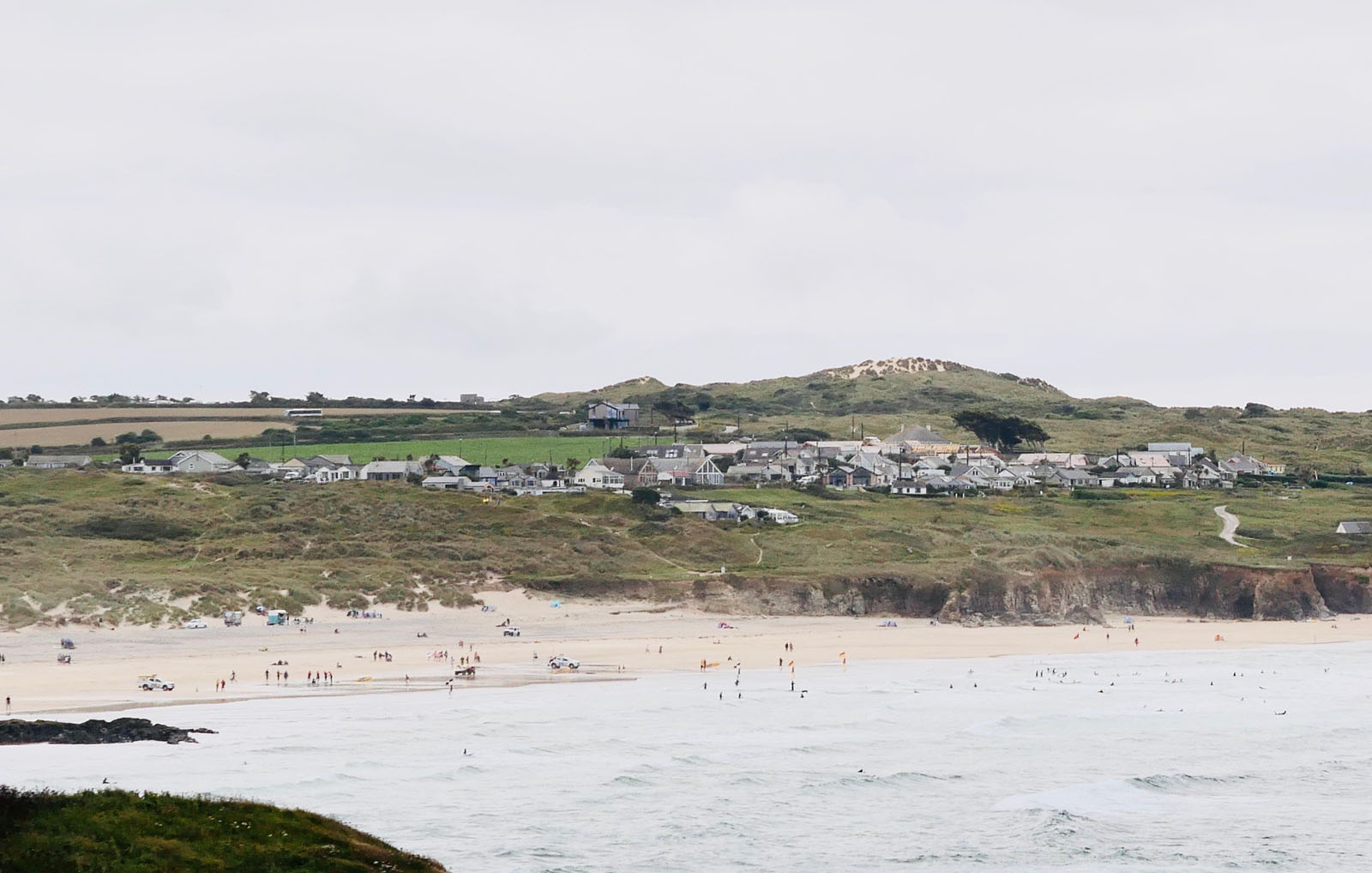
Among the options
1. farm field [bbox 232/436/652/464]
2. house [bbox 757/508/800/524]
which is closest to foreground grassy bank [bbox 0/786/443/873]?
house [bbox 757/508/800/524]

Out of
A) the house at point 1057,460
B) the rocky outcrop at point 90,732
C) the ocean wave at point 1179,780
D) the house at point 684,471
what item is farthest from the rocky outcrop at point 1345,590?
the rocky outcrop at point 90,732

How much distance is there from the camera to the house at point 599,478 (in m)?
129

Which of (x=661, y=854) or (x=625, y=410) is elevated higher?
(x=625, y=410)

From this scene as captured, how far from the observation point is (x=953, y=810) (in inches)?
1486

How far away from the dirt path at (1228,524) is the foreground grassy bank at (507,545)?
0.83 m

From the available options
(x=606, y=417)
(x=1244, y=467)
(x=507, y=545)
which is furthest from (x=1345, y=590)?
(x=606, y=417)

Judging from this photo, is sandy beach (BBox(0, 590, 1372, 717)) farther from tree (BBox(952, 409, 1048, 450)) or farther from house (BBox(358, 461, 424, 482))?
tree (BBox(952, 409, 1048, 450))

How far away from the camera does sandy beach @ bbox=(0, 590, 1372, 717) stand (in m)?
56.8

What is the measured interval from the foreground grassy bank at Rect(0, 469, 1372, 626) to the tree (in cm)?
5058

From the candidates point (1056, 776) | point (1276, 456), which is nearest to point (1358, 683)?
point (1056, 776)

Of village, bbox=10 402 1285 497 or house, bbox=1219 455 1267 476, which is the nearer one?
village, bbox=10 402 1285 497

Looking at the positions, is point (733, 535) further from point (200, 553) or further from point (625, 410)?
point (625, 410)

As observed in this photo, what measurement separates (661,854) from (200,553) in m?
62.2

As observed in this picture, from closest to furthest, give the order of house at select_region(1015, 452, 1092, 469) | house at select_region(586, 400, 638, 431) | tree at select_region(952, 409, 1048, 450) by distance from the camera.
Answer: house at select_region(1015, 452, 1092, 469) < tree at select_region(952, 409, 1048, 450) < house at select_region(586, 400, 638, 431)
